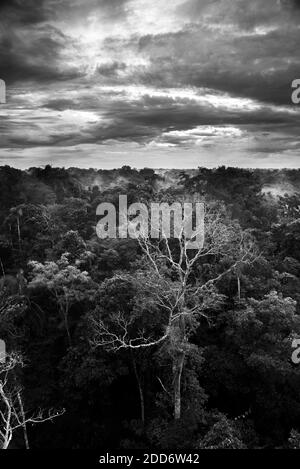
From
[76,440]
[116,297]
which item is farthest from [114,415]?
[116,297]

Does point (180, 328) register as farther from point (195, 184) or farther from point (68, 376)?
point (195, 184)

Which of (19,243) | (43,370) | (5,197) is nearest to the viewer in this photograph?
(43,370)

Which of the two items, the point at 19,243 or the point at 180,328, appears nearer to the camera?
the point at 180,328

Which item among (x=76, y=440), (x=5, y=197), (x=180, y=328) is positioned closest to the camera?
(x=180, y=328)

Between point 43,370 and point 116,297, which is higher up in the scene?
point 116,297

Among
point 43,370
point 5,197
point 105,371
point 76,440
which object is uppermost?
point 5,197

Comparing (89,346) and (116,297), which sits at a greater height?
(116,297)
